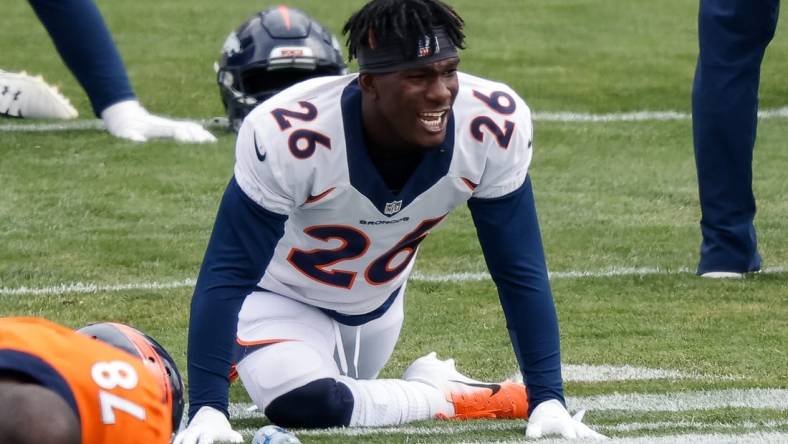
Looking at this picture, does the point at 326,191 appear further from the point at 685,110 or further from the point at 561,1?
the point at 561,1

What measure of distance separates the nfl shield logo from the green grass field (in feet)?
1.71

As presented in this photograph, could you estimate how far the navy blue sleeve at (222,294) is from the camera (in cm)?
376

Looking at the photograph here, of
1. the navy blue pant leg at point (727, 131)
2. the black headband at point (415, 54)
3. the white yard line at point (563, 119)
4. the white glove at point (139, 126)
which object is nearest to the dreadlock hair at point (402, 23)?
the black headband at point (415, 54)

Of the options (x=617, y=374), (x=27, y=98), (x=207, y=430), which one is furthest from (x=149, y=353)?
(x=27, y=98)

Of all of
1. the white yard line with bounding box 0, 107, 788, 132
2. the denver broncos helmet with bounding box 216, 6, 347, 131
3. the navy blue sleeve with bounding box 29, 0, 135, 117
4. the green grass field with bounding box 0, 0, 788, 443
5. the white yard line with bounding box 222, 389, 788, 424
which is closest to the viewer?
the white yard line with bounding box 222, 389, 788, 424

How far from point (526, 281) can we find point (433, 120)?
48 cm

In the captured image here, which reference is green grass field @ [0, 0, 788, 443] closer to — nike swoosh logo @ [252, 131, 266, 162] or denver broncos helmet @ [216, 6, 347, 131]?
denver broncos helmet @ [216, 6, 347, 131]

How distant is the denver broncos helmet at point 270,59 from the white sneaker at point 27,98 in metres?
0.94

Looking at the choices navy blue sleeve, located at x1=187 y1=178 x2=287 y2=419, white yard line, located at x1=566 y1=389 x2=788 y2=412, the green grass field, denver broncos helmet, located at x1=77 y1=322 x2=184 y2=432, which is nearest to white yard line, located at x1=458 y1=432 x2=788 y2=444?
the green grass field

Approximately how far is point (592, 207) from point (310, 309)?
251 cm

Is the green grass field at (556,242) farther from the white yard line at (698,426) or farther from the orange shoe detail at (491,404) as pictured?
the orange shoe detail at (491,404)

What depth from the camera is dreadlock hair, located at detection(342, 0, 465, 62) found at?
373cm

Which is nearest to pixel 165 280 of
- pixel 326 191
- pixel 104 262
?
pixel 104 262

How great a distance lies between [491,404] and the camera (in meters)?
4.32
